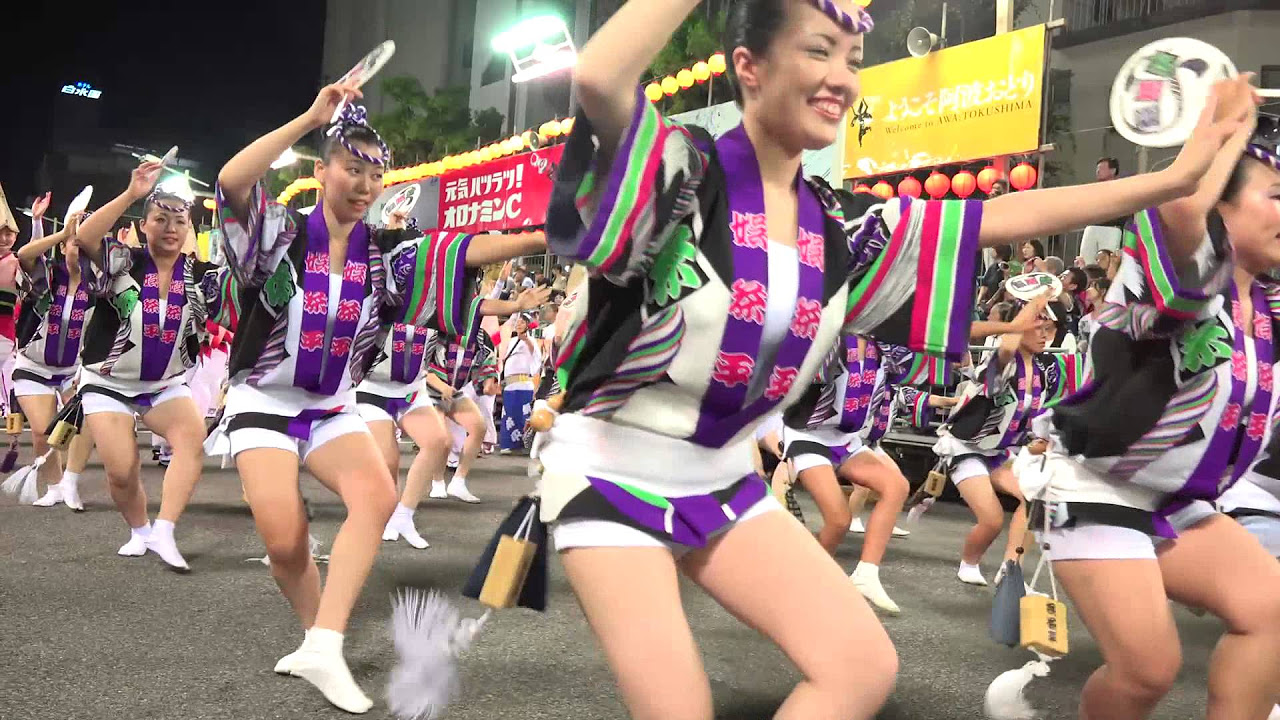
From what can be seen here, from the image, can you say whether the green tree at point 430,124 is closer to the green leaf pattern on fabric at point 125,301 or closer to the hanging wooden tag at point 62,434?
the green leaf pattern on fabric at point 125,301

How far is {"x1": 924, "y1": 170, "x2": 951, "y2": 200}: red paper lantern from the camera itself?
479 inches

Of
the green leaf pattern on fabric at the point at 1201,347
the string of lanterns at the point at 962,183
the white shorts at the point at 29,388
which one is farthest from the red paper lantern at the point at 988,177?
the green leaf pattern on fabric at the point at 1201,347

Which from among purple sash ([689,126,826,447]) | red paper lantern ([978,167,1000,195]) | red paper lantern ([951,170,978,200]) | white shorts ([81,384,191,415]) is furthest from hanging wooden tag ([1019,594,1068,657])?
red paper lantern ([951,170,978,200])

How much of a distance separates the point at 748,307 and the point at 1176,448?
140 cm

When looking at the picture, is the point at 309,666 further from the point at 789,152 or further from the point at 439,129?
the point at 439,129

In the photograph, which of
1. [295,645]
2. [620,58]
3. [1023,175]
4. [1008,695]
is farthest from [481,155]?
[620,58]

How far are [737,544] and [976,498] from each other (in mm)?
4966

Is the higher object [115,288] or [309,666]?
[115,288]

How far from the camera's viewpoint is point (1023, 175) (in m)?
11.2

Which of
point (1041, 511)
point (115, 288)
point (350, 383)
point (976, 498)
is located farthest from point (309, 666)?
point (976, 498)

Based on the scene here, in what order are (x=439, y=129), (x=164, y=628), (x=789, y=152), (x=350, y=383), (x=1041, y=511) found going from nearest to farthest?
(x=789, y=152)
(x=1041, y=511)
(x=350, y=383)
(x=164, y=628)
(x=439, y=129)

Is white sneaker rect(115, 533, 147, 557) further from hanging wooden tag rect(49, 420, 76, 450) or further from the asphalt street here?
hanging wooden tag rect(49, 420, 76, 450)

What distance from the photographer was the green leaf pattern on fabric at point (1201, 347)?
2734 millimetres

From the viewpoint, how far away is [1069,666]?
470cm
